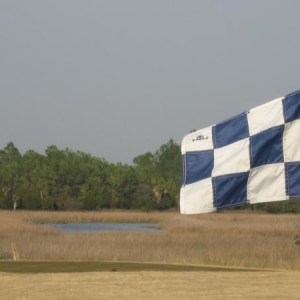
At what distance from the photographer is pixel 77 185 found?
3004 inches

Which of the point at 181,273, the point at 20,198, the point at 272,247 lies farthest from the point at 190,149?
the point at 20,198

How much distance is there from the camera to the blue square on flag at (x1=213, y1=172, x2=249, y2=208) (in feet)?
21.7

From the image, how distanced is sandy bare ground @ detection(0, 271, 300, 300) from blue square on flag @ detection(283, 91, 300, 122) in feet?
6.48

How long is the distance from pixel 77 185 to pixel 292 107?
70.3 m

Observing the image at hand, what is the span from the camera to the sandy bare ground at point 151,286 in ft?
26.3

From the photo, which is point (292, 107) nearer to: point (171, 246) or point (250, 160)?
point (250, 160)

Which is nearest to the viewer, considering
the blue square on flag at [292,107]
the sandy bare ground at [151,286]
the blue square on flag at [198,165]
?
the blue square on flag at [292,107]

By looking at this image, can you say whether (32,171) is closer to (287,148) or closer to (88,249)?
(88,249)

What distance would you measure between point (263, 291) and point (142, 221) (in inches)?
1413

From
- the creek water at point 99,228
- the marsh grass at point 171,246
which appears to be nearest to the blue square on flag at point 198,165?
the marsh grass at point 171,246

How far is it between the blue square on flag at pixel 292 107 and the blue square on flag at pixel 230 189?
21.0 inches

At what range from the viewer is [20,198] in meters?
57.2

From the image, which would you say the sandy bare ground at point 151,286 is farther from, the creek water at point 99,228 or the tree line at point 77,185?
the tree line at point 77,185

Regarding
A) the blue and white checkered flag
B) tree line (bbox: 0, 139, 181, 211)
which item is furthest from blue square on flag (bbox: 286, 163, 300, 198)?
tree line (bbox: 0, 139, 181, 211)
